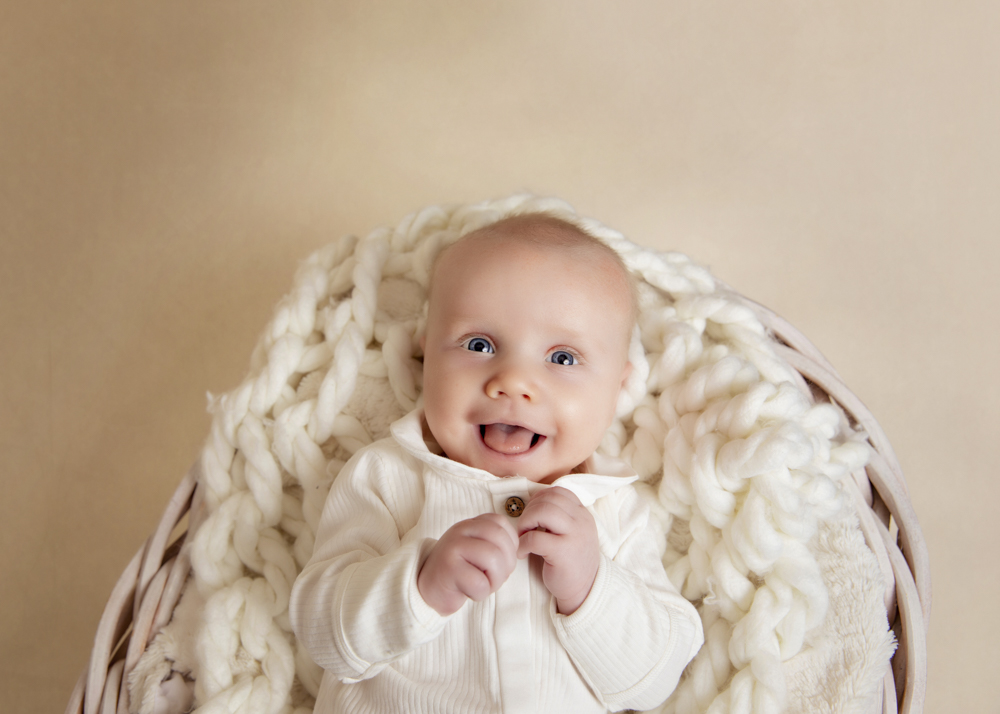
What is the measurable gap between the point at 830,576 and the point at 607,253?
0.57m

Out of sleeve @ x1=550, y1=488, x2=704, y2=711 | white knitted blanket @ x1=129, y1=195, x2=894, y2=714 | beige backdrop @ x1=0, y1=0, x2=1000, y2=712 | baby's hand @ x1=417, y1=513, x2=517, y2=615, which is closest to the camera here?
baby's hand @ x1=417, y1=513, x2=517, y2=615

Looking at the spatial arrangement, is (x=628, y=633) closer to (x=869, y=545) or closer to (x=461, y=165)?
(x=869, y=545)

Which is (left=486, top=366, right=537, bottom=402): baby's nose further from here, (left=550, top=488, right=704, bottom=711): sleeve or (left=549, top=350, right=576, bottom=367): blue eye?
(left=550, top=488, right=704, bottom=711): sleeve

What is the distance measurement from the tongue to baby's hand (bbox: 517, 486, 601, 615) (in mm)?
80

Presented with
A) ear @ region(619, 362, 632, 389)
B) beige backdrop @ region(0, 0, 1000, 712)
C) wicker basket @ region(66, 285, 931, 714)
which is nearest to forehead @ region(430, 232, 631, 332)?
ear @ region(619, 362, 632, 389)

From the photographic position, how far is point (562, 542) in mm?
953

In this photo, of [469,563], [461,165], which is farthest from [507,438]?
[461,165]

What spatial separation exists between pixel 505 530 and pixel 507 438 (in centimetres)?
17

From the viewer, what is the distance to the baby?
3.11 feet

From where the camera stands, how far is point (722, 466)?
1.13m

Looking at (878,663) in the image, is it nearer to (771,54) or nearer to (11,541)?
(771,54)

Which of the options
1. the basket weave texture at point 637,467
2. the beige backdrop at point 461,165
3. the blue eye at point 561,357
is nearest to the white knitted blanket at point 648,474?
the basket weave texture at point 637,467

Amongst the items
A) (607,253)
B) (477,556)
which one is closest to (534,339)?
(607,253)

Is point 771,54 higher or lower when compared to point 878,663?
higher
